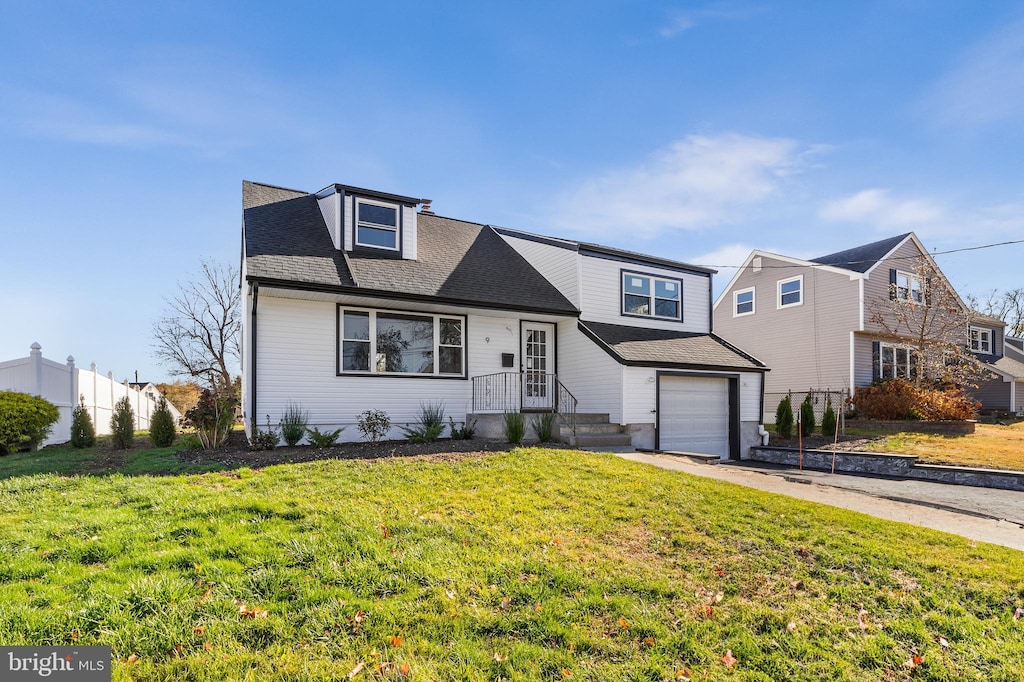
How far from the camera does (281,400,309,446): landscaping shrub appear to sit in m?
11.2

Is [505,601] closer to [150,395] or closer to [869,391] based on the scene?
[869,391]

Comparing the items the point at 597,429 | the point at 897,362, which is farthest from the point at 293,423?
the point at 897,362

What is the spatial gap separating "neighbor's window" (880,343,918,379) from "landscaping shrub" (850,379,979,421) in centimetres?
236

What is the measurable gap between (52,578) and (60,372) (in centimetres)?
1404

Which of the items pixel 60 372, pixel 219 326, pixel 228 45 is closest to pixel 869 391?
pixel 228 45

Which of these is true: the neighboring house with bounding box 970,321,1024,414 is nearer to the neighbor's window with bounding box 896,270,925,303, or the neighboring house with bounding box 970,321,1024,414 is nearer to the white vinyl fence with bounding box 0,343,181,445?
the neighbor's window with bounding box 896,270,925,303

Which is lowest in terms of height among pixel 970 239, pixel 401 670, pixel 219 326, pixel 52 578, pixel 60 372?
pixel 401 670

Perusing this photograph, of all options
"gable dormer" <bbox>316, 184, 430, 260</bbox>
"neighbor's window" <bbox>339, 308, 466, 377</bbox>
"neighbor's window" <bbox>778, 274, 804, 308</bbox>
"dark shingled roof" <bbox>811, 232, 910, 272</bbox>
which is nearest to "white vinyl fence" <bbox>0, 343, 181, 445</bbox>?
"neighbor's window" <bbox>339, 308, 466, 377</bbox>

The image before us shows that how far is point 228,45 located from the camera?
31.7 feet

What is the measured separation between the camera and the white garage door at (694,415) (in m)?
14.2

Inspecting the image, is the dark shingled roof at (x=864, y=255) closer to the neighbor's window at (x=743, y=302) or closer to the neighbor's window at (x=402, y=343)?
the neighbor's window at (x=743, y=302)

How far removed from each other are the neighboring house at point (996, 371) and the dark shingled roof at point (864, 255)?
9183 mm

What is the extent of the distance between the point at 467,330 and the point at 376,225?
11.8 feet

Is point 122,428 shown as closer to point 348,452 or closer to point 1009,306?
point 348,452
